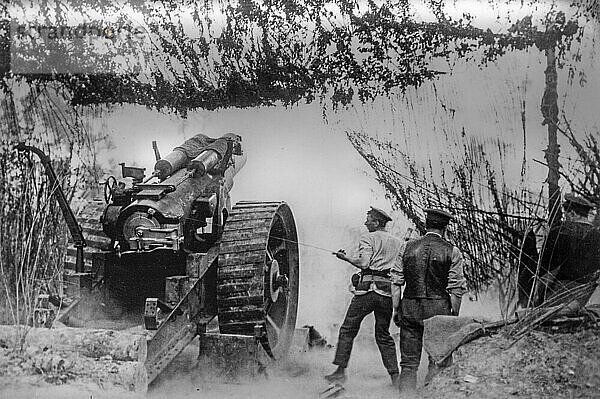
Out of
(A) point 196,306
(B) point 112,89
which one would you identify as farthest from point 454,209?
(B) point 112,89

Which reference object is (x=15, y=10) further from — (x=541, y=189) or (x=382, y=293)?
(x=541, y=189)

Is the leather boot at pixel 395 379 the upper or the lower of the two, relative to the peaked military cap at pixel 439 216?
lower

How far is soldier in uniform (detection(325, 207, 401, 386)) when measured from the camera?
4527mm

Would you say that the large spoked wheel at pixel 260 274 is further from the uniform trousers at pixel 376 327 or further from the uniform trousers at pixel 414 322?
the uniform trousers at pixel 414 322

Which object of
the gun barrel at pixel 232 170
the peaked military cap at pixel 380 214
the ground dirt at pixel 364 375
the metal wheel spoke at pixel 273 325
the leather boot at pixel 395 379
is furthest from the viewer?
the gun barrel at pixel 232 170

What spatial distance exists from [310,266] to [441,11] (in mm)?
1978

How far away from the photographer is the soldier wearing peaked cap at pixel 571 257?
4.38m

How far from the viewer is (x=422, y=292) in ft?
14.5

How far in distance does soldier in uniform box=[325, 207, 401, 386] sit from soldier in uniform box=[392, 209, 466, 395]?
97 mm

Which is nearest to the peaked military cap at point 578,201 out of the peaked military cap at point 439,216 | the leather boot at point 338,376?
the peaked military cap at point 439,216

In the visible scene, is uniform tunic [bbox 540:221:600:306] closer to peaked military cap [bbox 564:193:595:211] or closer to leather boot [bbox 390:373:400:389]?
peaked military cap [bbox 564:193:595:211]

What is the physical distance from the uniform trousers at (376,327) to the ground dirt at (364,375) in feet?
0.32


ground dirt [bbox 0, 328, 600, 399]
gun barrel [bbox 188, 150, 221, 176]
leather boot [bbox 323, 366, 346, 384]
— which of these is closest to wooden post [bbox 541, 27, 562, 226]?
ground dirt [bbox 0, 328, 600, 399]

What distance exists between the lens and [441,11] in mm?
4746
